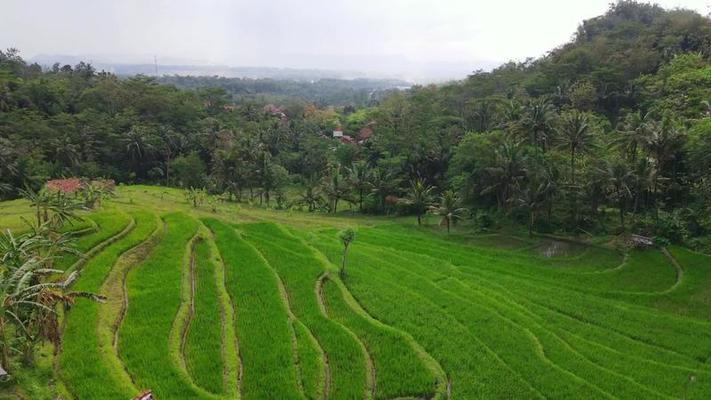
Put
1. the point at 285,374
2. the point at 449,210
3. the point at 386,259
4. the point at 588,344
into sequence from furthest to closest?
the point at 449,210 < the point at 386,259 < the point at 588,344 < the point at 285,374

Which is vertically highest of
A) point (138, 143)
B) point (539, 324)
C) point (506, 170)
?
point (506, 170)

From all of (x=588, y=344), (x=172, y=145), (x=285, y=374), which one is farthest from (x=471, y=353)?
(x=172, y=145)

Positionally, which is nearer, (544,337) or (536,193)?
(544,337)

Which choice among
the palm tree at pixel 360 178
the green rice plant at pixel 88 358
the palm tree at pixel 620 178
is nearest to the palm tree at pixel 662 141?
the palm tree at pixel 620 178

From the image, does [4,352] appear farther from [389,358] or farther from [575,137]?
[575,137]

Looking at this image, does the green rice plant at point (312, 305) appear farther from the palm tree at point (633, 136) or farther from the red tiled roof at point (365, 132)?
the red tiled roof at point (365, 132)

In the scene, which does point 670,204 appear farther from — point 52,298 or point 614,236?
point 52,298

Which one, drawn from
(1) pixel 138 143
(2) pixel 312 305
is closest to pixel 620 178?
(2) pixel 312 305
